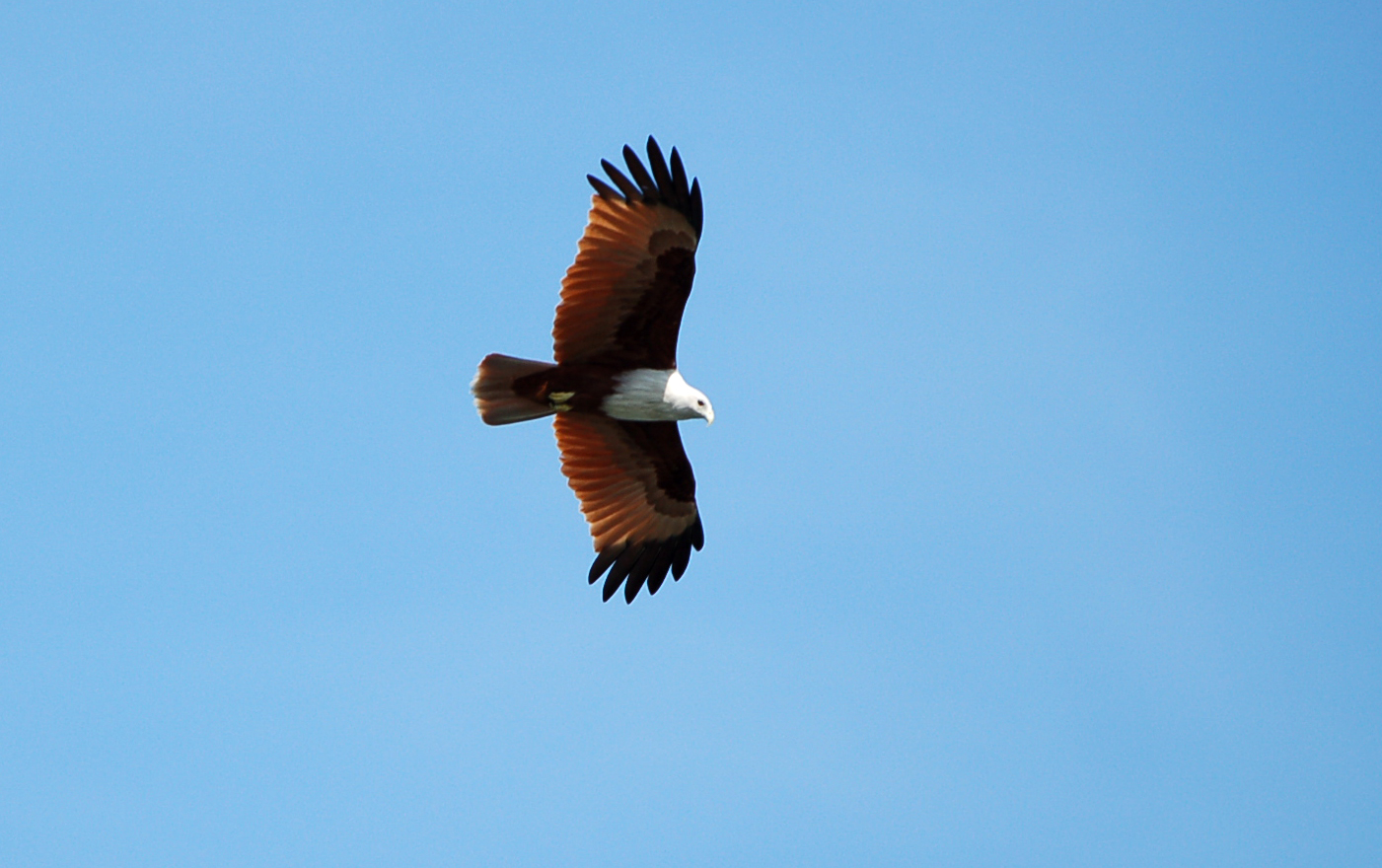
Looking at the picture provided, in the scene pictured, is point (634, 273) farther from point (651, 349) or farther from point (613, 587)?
point (613, 587)

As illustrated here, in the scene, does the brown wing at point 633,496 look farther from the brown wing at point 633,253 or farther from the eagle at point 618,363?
the brown wing at point 633,253

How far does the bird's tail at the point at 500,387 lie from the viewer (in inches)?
508

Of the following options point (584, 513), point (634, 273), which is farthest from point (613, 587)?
point (634, 273)

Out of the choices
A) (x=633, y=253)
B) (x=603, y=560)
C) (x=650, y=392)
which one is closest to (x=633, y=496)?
(x=603, y=560)

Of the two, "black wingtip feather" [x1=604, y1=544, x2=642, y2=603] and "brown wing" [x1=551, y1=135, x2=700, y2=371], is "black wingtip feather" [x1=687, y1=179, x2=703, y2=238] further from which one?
"black wingtip feather" [x1=604, y1=544, x2=642, y2=603]

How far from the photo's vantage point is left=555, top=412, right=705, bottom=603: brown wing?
14.1 meters

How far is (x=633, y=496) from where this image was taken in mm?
14438

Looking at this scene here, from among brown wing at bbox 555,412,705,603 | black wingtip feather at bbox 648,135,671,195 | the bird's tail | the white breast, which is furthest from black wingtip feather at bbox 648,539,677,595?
black wingtip feather at bbox 648,135,671,195

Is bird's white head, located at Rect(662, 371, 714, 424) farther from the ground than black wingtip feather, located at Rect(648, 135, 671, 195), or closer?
closer

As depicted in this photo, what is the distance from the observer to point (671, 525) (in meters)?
14.6

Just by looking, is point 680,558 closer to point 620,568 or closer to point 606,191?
point 620,568

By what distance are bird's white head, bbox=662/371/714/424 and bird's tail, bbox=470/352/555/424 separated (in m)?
0.96

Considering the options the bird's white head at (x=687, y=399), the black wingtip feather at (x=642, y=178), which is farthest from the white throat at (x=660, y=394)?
the black wingtip feather at (x=642, y=178)

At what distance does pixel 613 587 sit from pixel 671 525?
0.76m
